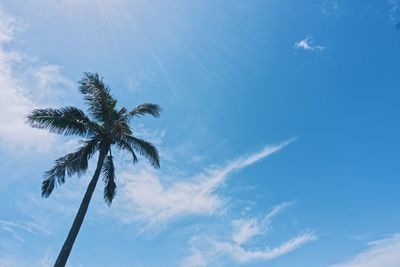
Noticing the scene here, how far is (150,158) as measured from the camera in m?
20.2

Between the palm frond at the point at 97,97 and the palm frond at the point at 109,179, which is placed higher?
the palm frond at the point at 97,97

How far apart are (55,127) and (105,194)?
4.70 meters

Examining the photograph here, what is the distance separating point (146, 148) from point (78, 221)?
5982mm

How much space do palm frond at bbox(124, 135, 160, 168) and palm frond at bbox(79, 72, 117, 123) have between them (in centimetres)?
181

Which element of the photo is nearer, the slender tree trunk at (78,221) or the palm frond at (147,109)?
the slender tree trunk at (78,221)

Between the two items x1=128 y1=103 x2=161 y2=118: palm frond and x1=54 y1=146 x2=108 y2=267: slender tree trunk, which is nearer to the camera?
x1=54 y1=146 x2=108 y2=267: slender tree trunk

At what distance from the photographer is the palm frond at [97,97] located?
1880 cm

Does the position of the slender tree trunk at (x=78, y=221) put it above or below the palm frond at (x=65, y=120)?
below

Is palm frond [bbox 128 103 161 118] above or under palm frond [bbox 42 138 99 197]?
above

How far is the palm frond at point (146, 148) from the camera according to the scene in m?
19.6

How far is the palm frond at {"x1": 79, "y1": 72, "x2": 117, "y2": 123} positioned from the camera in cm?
1880

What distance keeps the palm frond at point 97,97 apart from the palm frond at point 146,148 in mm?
1806

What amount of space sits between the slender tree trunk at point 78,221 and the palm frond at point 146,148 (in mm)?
1911

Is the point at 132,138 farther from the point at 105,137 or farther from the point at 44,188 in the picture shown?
the point at 44,188
